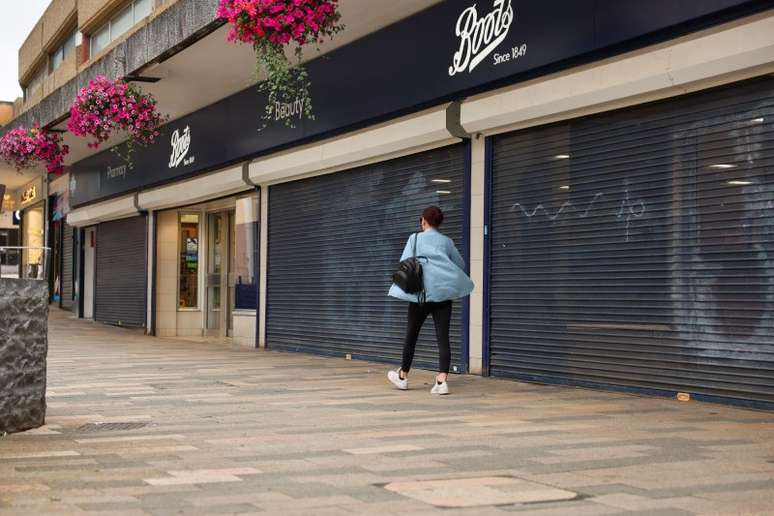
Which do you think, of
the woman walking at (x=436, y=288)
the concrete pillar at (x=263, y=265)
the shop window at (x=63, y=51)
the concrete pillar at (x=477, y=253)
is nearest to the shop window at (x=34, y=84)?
the shop window at (x=63, y=51)

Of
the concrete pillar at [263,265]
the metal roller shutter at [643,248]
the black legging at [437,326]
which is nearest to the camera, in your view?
the metal roller shutter at [643,248]

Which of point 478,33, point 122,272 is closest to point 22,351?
point 478,33

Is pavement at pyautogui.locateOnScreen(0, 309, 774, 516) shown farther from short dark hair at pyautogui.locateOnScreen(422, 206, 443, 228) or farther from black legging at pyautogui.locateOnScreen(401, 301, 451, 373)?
short dark hair at pyautogui.locateOnScreen(422, 206, 443, 228)

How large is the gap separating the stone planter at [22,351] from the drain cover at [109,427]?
1.09 ft

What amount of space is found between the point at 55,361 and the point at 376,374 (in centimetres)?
448

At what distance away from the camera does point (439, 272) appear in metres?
9.31

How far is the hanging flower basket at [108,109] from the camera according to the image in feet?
52.2

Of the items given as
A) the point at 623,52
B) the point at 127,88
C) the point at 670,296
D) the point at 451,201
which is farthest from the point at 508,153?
the point at 127,88

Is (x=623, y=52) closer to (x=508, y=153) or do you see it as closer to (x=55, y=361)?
(x=508, y=153)

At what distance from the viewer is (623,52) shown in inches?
356

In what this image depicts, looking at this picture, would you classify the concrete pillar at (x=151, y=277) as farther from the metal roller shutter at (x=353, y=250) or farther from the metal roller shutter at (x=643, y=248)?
the metal roller shutter at (x=643, y=248)

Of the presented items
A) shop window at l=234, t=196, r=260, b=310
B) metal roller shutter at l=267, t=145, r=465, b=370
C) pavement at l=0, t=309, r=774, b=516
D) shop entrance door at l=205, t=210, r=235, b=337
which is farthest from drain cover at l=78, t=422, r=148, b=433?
shop entrance door at l=205, t=210, r=235, b=337

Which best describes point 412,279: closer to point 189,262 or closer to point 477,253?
point 477,253

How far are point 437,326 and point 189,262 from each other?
44.1 feet
